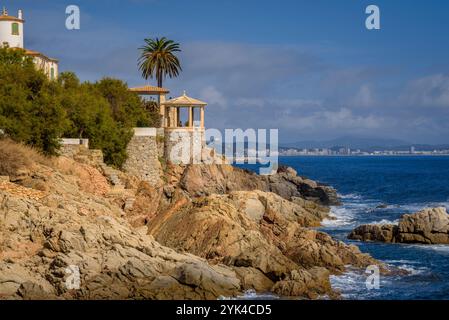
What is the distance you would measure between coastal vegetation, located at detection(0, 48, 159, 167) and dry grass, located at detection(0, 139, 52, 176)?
3073 mm

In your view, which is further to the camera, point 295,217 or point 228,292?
point 295,217

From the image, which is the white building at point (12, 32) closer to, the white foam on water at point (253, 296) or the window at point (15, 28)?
the window at point (15, 28)

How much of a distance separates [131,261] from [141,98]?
37592mm

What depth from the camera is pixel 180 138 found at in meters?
58.0

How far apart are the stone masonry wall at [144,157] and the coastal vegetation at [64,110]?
81cm

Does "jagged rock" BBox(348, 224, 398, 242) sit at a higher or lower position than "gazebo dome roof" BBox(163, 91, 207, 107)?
lower

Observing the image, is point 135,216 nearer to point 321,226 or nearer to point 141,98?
point 321,226

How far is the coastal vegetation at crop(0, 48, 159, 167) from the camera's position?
44000 millimetres

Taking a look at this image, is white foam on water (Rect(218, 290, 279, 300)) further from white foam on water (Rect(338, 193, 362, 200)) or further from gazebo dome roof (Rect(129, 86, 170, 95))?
white foam on water (Rect(338, 193, 362, 200))

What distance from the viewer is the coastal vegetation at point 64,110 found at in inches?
1732

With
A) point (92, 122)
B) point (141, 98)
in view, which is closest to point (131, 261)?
point (92, 122)

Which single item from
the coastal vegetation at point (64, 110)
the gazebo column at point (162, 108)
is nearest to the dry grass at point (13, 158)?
the coastal vegetation at point (64, 110)

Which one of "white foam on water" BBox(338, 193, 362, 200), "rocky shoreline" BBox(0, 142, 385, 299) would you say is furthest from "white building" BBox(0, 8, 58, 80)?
"white foam on water" BBox(338, 193, 362, 200)

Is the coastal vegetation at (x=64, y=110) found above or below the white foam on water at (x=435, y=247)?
above
